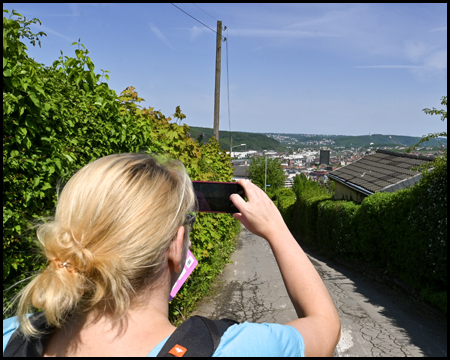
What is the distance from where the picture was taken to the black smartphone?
1.48m

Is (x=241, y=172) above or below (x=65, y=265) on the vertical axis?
below

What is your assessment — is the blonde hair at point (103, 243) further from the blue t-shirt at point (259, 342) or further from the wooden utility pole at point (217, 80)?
the wooden utility pole at point (217, 80)

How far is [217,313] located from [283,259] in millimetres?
Result: 5238

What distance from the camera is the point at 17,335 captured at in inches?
42.6

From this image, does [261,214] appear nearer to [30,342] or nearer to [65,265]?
[65,265]

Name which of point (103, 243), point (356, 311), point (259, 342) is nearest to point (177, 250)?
point (103, 243)

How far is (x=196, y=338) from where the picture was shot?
0.96 meters

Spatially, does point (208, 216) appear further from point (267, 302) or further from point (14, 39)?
point (14, 39)

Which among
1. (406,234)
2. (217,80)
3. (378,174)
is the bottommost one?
(406,234)

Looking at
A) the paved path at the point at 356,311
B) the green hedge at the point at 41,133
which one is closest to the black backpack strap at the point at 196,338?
the green hedge at the point at 41,133

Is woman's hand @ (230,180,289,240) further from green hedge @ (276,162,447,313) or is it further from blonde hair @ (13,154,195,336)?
green hedge @ (276,162,447,313)

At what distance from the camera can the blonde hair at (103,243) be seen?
104cm

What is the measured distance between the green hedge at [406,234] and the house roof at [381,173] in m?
1.84

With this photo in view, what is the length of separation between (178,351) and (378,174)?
16.9 m
